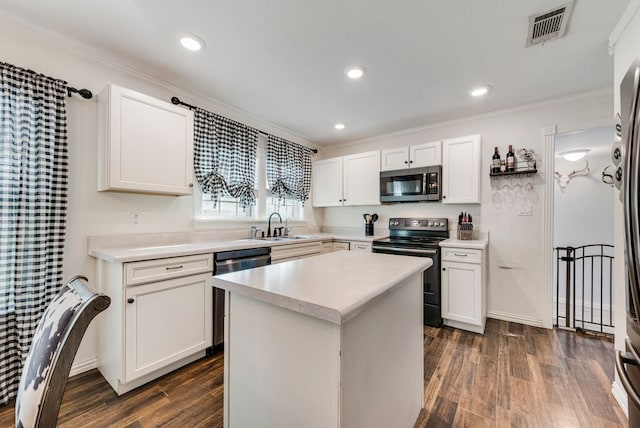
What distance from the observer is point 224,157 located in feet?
9.63

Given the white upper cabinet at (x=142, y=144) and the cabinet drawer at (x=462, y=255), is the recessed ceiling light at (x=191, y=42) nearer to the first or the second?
the white upper cabinet at (x=142, y=144)

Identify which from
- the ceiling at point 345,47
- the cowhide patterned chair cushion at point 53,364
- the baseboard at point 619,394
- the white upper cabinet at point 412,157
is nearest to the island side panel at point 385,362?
the cowhide patterned chair cushion at point 53,364

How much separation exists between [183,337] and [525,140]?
3.93 meters

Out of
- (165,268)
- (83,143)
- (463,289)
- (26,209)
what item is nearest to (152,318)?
(165,268)

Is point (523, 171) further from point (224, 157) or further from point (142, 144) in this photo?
point (142, 144)

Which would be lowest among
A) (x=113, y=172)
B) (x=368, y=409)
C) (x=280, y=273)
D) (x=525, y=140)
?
(x=368, y=409)

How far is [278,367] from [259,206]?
2.67 m

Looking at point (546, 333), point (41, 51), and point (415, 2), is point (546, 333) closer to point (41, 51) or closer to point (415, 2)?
point (415, 2)

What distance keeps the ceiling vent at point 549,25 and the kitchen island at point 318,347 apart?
178 cm

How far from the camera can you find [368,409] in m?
1.05

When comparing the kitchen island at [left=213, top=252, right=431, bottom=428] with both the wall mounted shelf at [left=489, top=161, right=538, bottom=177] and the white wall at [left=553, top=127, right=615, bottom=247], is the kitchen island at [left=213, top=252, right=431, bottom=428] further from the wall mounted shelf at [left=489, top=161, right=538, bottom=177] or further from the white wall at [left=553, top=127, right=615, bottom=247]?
the white wall at [left=553, top=127, right=615, bottom=247]

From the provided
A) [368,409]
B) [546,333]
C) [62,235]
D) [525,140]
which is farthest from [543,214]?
[62,235]

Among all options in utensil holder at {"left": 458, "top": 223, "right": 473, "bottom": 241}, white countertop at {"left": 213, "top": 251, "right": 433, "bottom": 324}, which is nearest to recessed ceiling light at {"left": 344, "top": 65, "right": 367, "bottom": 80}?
white countertop at {"left": 213, "top": 251, "right": 433, "bottom": 324}

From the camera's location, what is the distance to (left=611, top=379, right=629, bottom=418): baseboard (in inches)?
65.1
